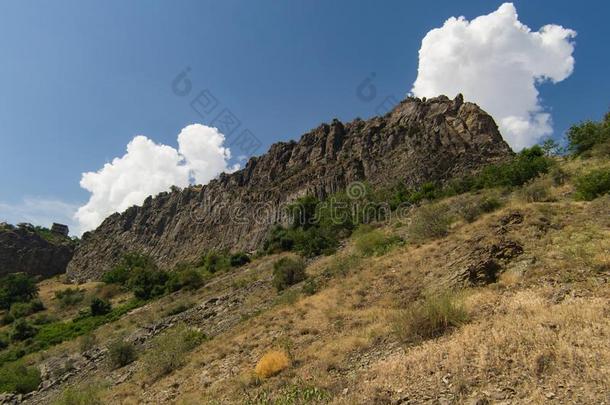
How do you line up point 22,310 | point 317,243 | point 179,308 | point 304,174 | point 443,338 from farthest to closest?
point 304,174 → point 22,310 → point 317,243 → point 179,308 → point 443,338

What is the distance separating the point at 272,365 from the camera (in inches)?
388

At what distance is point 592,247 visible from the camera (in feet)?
37.1

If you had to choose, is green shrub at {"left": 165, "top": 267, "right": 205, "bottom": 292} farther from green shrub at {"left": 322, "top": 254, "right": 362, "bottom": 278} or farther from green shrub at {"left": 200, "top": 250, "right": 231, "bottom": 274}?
green shrub at {"left": 322, "top": 254, "right": 362, "bottom": 278}

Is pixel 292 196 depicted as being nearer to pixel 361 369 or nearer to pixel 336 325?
pixel 336 325

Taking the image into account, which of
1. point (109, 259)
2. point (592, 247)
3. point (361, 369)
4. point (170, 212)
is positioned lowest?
point (361, 369)

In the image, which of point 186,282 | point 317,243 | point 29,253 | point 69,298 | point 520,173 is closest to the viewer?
point 520,173

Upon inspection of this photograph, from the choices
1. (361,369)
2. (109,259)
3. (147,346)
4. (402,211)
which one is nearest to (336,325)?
(361,369)

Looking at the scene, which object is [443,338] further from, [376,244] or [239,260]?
[239,260]

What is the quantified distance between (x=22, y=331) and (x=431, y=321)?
46035 mm

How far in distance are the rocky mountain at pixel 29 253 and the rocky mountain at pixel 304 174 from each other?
4.78 metres

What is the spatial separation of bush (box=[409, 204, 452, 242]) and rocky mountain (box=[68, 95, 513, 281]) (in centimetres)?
2854

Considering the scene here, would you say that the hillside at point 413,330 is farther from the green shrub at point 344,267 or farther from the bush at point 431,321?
the green shrub at point 344,267

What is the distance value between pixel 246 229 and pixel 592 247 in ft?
183

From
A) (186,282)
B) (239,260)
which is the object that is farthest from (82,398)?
(239,260)
